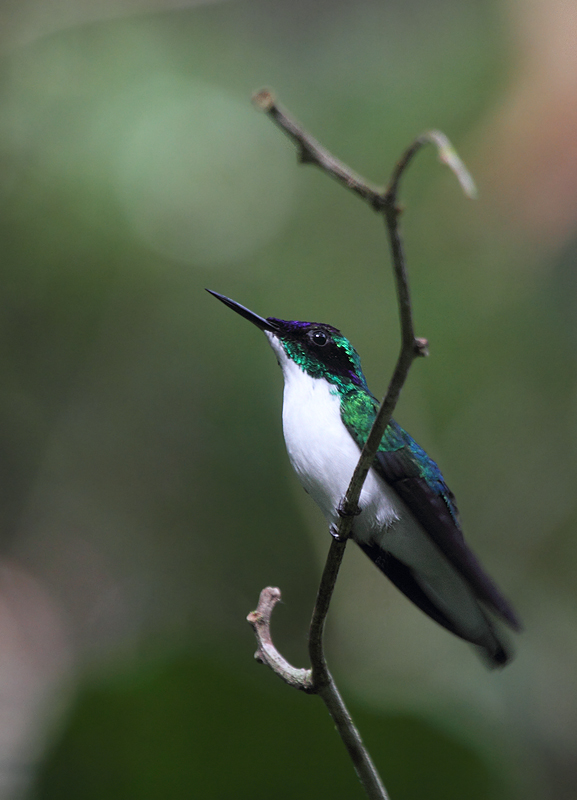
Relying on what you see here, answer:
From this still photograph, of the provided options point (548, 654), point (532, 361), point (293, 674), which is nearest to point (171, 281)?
point (532, 361)

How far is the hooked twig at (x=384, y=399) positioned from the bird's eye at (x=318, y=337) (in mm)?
519

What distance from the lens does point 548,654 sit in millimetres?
4297

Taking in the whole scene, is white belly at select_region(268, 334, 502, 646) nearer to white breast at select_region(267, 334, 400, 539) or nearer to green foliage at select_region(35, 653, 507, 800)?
white breast at select_region(267, 334, 400, 539)

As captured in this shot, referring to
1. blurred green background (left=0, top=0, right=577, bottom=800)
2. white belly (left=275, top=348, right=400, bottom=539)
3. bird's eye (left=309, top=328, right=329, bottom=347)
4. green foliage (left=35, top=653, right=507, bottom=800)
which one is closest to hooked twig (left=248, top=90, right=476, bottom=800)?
white belly (left=275, top=348, right=400, bottom=539)

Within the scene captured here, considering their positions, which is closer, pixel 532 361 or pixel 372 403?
pixel 372 403

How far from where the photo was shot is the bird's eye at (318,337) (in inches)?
73.7

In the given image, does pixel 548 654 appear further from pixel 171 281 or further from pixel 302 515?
pixel 171 281

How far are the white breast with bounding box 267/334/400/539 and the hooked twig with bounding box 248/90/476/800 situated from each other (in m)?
0.26

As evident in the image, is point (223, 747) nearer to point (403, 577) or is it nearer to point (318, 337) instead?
point (403, 577)

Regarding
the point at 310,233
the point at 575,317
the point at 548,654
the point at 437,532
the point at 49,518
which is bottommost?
the point at 49,518

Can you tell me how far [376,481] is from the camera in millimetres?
1981

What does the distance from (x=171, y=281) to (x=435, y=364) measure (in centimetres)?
230

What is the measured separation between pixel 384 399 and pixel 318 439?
0.67 meters

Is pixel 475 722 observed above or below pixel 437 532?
below
